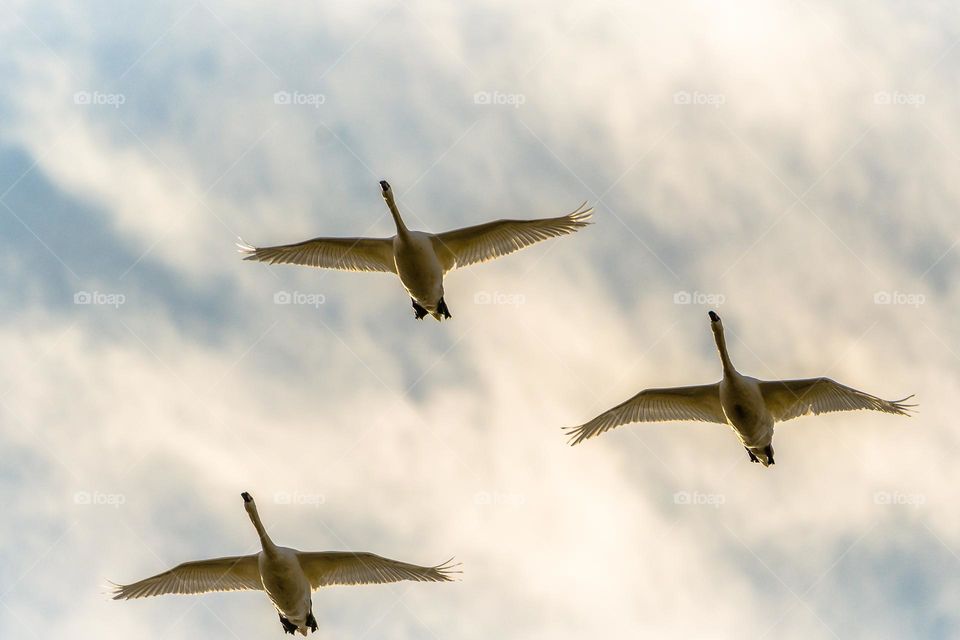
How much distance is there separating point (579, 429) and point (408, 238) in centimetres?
857

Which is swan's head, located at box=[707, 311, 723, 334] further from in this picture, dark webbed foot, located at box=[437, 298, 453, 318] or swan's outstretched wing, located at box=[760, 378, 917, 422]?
dark webbed foot, located at box=[437, 298, 453, 318]

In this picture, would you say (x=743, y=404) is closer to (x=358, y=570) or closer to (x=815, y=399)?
(x=815, y=399)

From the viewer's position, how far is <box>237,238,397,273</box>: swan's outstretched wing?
3309 cm

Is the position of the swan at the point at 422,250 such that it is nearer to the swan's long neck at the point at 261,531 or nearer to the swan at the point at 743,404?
the swan at the point at 743,404

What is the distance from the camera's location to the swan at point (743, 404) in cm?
2934

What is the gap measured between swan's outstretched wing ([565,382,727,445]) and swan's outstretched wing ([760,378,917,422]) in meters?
1.82

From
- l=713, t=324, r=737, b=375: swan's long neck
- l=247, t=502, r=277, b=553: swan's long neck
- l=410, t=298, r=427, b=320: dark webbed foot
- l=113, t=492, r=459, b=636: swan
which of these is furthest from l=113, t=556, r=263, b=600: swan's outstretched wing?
l=713, t=324, r=737, b=375: swan's long neck

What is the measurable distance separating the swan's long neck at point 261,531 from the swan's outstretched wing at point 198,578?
1402 mm

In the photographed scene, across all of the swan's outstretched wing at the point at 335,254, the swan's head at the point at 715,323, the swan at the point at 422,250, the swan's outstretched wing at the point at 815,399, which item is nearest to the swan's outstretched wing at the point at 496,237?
the swan at the point at 422,250

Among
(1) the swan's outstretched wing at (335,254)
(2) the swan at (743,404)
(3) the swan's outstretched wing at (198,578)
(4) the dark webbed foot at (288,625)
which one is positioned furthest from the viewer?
(1) the swan's outstretched wing at (335,254)

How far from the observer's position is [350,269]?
34188 millimetres

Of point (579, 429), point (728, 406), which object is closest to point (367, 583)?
point (579, 429)

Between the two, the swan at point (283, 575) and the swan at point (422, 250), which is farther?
the swan at point (422, 250)

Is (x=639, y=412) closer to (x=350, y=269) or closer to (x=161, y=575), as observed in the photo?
(x=350, y=269)
